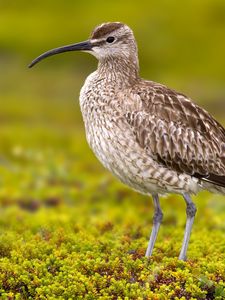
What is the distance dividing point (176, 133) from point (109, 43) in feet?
6.62

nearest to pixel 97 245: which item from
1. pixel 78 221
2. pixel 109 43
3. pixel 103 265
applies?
pixel 103 265

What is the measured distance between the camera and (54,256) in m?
10.2

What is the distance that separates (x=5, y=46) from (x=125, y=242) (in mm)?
49265

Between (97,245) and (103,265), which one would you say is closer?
(103,265)

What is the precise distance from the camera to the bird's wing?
1070 cm

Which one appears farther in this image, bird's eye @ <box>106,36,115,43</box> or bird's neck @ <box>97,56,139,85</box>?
bird's eye @ <box>106,36,115,43</box>

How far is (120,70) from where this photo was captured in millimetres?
11727

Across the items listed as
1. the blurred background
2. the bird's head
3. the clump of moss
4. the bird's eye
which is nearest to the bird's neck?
the bird's head

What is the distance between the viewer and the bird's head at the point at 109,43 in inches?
461

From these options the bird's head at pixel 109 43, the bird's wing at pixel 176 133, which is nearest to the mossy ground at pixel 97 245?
the bird's wing at pixel 176 133

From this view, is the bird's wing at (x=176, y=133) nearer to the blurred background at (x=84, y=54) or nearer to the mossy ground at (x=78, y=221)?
the mossy ground at (x=78, y=221)

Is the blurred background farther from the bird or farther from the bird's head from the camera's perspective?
the bird

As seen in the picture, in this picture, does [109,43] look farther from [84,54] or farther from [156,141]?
[84,54]

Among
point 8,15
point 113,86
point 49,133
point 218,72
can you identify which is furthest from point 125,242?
point 8,15
